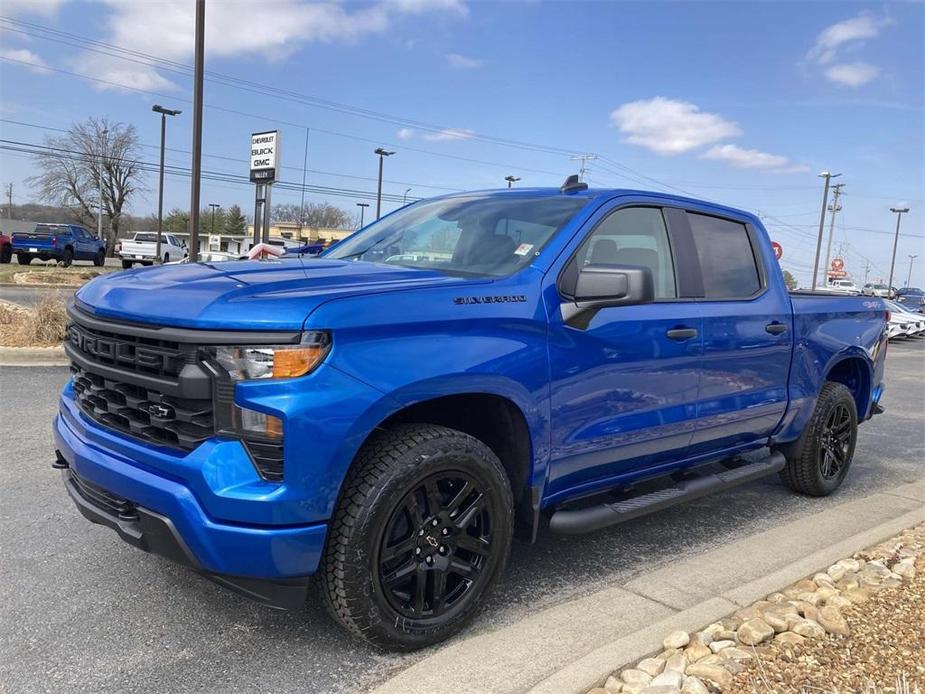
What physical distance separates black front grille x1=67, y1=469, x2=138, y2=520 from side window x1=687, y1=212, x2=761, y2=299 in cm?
306

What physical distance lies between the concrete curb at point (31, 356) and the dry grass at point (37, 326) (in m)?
0.31

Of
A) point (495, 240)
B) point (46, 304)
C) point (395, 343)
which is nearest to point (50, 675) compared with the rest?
point (395, 343)

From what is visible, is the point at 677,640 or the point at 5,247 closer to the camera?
the point at 677,640

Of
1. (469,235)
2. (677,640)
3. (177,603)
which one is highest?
(469,235)

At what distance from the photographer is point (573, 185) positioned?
12.8 feet

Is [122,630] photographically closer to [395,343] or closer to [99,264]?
[395,343]

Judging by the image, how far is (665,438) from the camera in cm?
376

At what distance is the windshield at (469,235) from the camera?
134 inches

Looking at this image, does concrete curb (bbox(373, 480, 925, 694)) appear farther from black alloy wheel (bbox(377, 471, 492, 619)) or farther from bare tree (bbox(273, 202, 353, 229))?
Result: bare tree (bbox(273, 202, 353, 229))

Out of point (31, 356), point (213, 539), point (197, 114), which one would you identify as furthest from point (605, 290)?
point (197, 114)

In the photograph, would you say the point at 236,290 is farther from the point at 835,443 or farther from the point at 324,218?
the point at 324,218

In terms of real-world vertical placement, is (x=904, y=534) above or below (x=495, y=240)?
below

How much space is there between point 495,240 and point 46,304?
7977 millimetres

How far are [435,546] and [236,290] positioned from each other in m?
1.21
